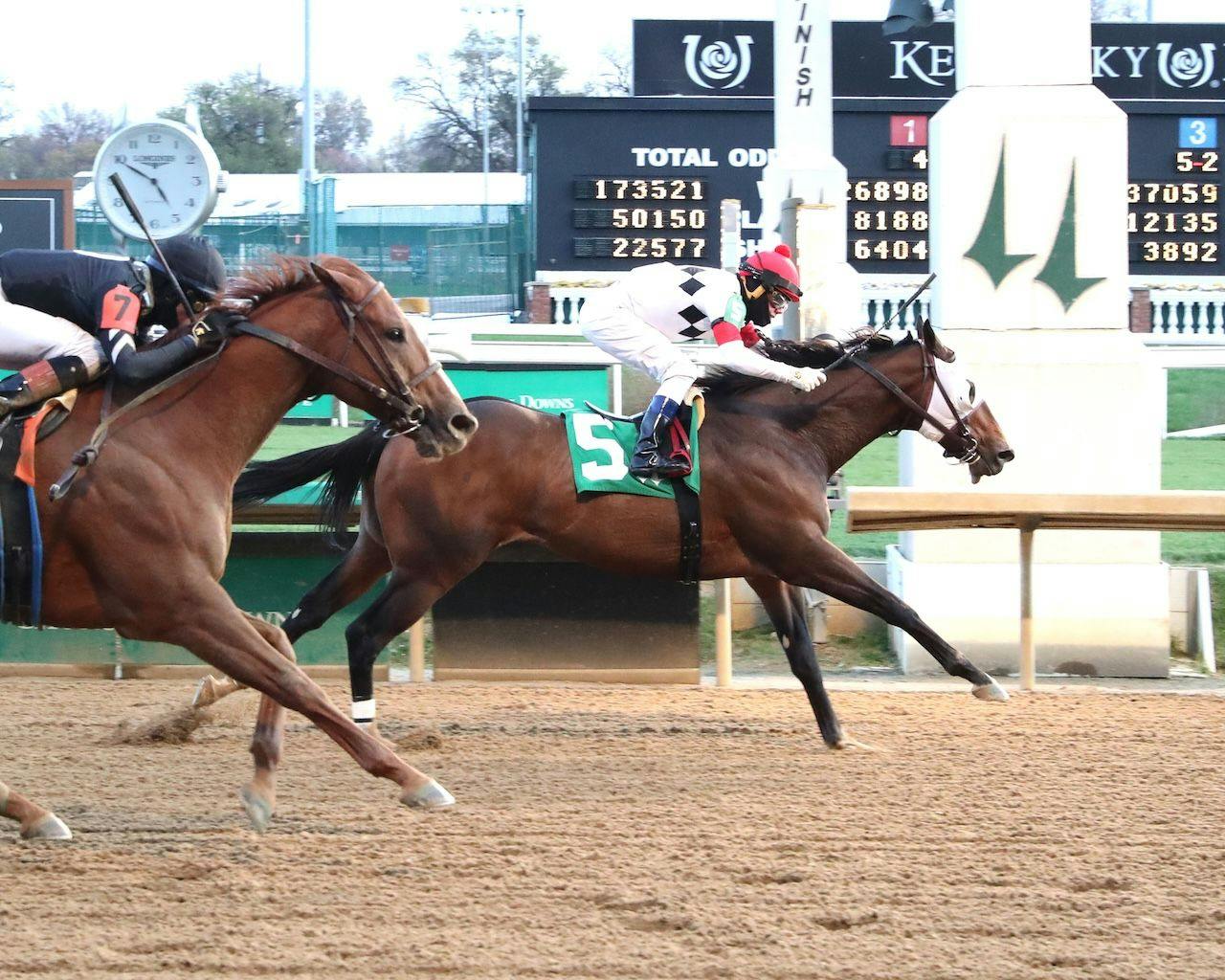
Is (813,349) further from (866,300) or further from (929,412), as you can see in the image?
(866,300)

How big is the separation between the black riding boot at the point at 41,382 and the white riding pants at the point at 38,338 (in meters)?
0.09

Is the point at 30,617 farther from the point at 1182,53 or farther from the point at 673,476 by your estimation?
the point at 1182,53

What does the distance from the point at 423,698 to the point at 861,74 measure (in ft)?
32.8

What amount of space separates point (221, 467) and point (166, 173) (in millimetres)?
5561

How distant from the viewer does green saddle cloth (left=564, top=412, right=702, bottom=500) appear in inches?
248

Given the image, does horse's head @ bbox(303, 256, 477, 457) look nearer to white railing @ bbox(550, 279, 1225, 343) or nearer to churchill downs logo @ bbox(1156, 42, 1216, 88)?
white railing @ bbox(550, 279, 1225, 343)

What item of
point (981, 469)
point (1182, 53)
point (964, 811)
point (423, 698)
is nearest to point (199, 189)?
point (423, 698)

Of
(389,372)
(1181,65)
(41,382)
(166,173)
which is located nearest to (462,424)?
(389,372)

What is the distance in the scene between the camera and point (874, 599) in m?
6.21

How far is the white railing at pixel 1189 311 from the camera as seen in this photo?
17.3 m

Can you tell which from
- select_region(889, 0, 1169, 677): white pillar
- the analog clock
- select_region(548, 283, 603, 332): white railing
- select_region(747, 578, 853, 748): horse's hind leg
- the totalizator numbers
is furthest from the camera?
select_region(548, 283, 603, 332): white railing

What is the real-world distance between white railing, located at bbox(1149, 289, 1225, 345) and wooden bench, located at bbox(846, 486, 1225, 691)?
1022 centimetres

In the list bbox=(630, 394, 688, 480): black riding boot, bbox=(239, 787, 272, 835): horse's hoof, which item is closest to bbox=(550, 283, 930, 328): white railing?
bbox=(630, 394, 688, 480): black riding boot

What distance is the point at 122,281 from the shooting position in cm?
488
